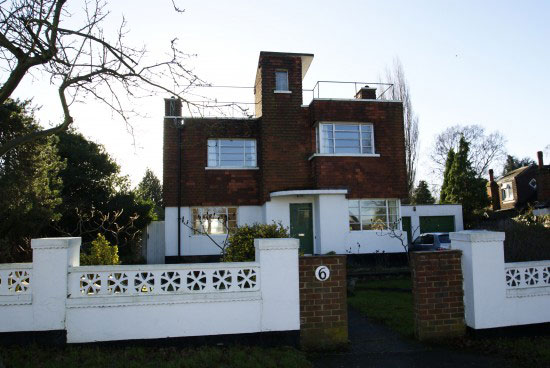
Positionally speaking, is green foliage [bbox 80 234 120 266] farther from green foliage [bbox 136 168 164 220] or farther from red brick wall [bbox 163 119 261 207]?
green foliage [bbox 136 168 164 220]

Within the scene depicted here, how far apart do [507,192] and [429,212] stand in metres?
19.2

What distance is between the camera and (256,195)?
16.8 m

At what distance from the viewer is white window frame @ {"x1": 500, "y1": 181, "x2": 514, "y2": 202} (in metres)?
37.4

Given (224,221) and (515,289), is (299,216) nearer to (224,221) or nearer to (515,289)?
(224,221)

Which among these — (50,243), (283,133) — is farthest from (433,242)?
(50,243)

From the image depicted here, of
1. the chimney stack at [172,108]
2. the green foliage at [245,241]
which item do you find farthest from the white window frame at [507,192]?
the green foliage at [245,241]

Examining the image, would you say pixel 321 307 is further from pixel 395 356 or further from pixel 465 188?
pixel 465 188

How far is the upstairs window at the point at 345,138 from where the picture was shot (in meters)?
16.0

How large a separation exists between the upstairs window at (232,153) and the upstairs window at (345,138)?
2.93 metres

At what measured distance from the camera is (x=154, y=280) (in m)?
5.57

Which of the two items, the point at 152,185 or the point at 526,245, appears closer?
the point at 526,245

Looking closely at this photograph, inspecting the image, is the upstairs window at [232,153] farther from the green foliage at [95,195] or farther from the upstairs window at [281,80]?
the green foliage at [95,195]

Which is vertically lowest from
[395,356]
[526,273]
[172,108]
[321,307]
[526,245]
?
[395,356]

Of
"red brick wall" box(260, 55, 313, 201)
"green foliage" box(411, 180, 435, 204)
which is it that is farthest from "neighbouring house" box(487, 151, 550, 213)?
"red brick wall" box(260, 55, 313, 201)
